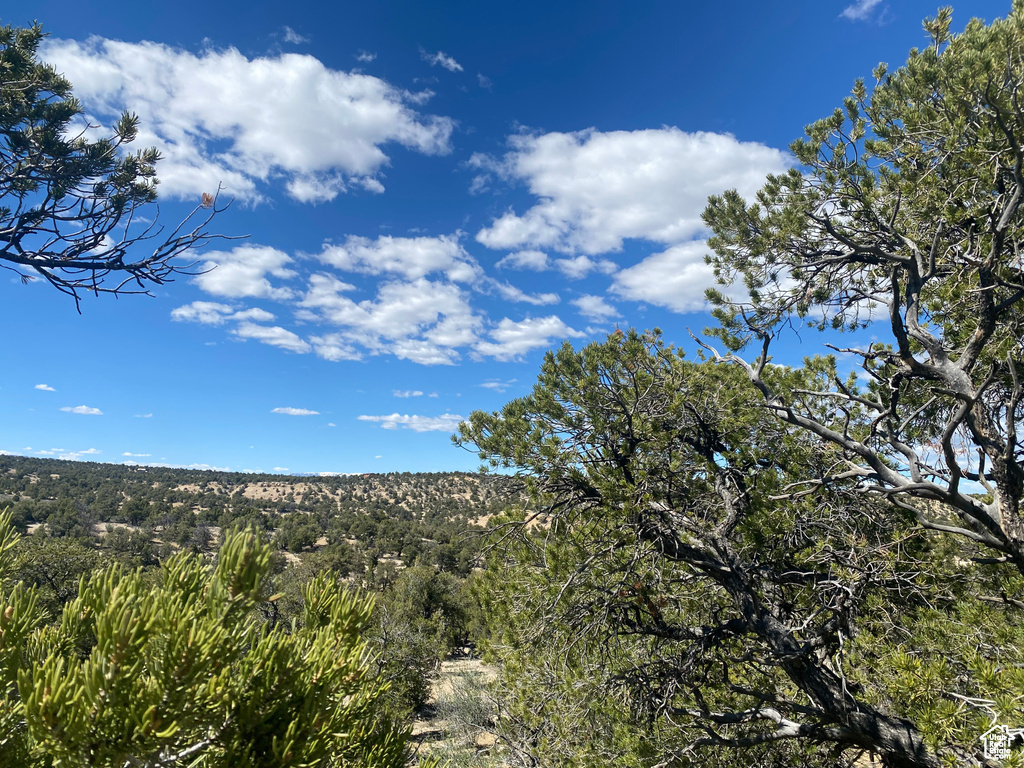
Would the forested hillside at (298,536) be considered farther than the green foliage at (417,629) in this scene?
No

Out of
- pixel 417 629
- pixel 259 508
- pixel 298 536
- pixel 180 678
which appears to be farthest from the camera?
pixel 259 508

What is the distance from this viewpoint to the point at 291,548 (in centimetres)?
4350

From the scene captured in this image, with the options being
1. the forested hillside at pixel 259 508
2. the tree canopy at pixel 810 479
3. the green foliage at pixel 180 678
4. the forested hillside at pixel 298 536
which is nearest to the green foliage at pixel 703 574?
the tree canopy at pixel 810 479

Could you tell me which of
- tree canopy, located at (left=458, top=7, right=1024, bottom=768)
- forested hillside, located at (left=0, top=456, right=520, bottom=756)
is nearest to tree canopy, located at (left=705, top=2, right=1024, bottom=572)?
tree canopy, located at (left=458, top=7, right=1024, bottom=768)

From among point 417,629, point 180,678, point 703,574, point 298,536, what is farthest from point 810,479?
point 298,536

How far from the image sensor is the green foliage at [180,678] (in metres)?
1.21

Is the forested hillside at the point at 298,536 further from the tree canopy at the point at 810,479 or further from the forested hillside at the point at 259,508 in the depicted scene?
the tree canopy at the point at 810,479

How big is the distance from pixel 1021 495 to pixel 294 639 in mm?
6161

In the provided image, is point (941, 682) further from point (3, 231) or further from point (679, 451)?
point (3, 231)

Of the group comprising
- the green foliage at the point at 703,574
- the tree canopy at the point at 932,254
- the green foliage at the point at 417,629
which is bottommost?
the green foliage at the point at 417,629

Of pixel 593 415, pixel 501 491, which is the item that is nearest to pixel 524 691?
pixel 501 491

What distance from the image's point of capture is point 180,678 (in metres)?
1.28

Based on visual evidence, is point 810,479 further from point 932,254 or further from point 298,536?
point 298,536

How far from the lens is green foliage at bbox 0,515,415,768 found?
1.21 m
